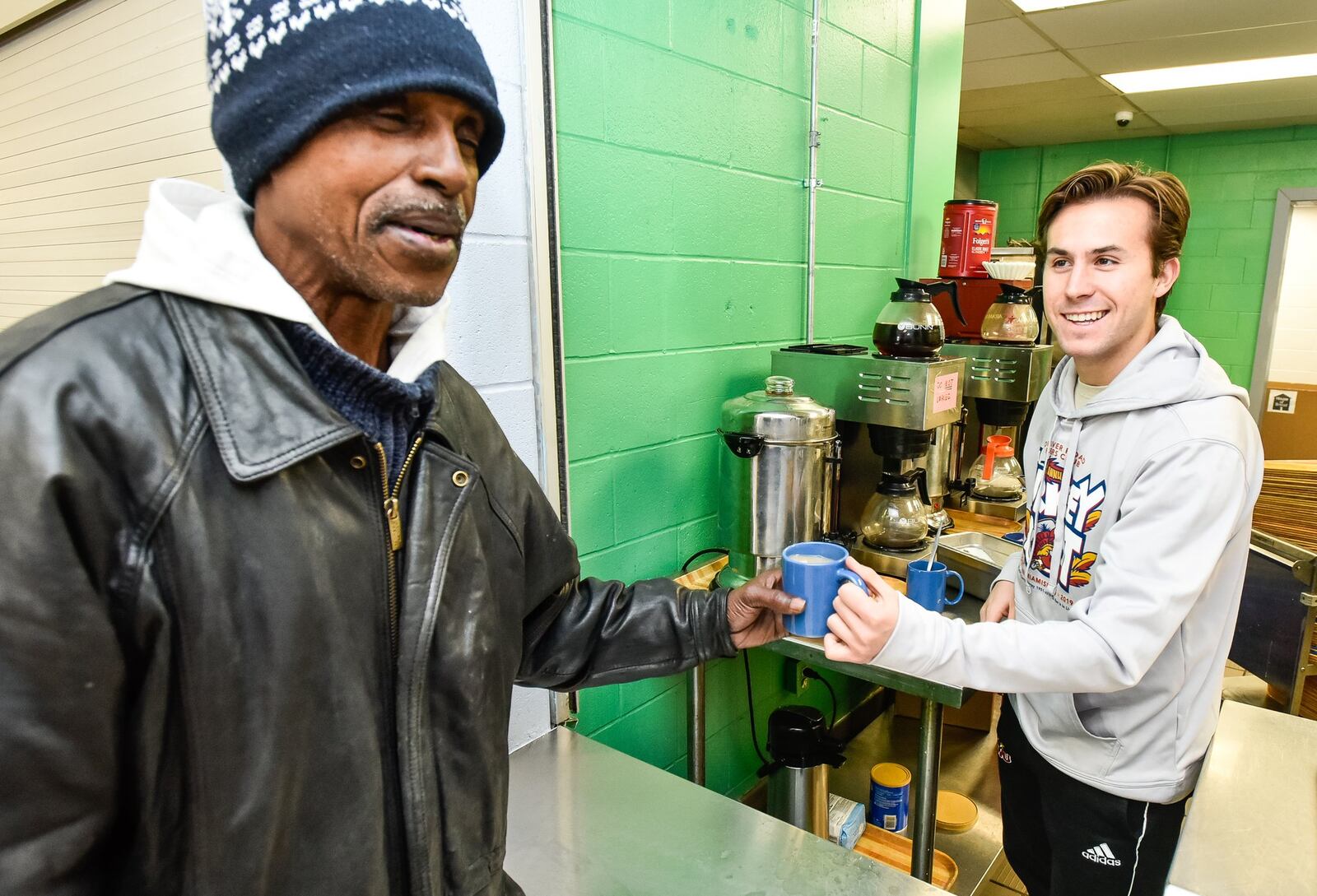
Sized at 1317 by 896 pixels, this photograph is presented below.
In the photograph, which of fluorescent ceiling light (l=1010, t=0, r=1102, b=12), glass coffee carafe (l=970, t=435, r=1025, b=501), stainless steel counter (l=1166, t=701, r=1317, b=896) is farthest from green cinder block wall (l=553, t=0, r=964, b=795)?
fluorescent ceiling light (l=1010, t=0, r=1102, b=12)

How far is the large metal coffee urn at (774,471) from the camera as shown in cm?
178

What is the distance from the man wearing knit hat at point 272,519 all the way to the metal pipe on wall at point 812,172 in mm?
1565

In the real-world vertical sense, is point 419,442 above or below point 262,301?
below

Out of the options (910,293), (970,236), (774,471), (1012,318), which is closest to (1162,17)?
(970,236)

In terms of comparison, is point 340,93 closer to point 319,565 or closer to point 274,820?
point 319,565

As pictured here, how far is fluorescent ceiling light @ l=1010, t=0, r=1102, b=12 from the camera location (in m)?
3.37

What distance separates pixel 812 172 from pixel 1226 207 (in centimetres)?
540

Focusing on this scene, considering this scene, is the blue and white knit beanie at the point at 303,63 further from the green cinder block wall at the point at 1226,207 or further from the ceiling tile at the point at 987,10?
the green cinder block wall at the point at 1226,207

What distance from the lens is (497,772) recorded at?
85cm

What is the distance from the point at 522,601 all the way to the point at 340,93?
0.58 metres

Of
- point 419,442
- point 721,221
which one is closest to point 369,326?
point 419,442

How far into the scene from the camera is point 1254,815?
103cm

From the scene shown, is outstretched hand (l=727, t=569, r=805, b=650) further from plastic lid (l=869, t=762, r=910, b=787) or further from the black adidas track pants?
plastic lid (l=869, t=762, r=910, b=787)

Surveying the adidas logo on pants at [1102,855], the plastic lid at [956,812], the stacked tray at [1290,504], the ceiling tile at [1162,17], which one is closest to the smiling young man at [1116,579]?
the adidas logo on pants at [1102,855]
